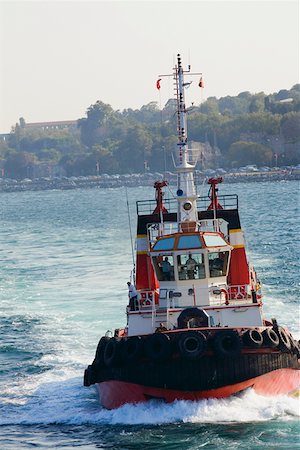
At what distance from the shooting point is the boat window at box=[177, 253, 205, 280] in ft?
105

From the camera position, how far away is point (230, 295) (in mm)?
32750

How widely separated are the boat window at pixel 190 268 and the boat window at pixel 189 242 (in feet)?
1.18

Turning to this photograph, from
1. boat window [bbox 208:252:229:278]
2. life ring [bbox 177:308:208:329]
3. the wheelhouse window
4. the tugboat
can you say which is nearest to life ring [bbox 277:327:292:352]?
the tugboat

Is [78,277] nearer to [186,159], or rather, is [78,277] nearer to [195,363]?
[186,159]

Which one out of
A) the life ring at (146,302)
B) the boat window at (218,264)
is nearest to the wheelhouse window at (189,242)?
the boat window at (218,264)

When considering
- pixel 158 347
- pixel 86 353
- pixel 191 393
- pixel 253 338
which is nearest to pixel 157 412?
pixel 191 393

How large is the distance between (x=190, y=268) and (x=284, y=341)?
3.42 meters

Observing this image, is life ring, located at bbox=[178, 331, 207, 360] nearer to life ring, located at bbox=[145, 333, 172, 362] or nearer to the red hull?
life ring, located at bbox=[145, 333, 172, 362]

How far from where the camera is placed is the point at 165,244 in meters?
31.8

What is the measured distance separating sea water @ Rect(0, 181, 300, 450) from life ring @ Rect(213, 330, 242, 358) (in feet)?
3.70

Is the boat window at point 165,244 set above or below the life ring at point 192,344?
above

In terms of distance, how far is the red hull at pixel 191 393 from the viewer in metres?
29.1

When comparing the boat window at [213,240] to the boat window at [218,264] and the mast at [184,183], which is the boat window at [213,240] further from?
the mast at [184,183]

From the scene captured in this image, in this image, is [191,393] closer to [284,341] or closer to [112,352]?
[112,352]
